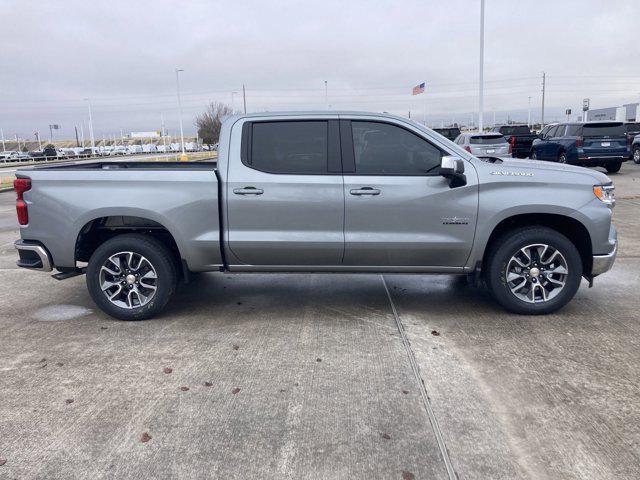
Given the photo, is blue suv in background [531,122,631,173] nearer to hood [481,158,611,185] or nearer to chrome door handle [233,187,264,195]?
hood [481,158,611,185]

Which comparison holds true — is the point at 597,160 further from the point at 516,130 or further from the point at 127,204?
the point at 127,204

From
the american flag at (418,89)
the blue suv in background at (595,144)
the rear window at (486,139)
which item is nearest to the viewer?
the blue suv in background at (595,144)

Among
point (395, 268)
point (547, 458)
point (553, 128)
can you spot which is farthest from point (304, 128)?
point (553, 128)

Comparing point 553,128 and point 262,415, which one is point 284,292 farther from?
point 553,128

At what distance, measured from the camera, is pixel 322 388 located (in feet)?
12.5

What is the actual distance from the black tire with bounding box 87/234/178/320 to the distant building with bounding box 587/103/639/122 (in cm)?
4732

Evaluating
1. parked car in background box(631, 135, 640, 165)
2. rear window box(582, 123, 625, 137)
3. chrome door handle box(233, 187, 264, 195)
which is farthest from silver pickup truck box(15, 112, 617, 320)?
parked car in background box(631, 135, 640, 165)

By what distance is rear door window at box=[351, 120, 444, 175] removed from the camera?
16.6 feet

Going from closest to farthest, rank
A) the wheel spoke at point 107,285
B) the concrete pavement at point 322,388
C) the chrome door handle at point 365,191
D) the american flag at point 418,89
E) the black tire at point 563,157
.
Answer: the concrete pavement at point 322,388, the chrome door handle at point 365,191, the wheel spoke at point 107,285, the black tire at point 563,157, the american flag at point 418,89

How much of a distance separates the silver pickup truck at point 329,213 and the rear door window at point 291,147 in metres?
0.01

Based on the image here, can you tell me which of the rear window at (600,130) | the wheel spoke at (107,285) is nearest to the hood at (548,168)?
the wheel spoke at (107,285)

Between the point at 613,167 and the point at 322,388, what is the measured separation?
19705 millimetres

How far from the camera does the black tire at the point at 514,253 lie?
504 centimetres

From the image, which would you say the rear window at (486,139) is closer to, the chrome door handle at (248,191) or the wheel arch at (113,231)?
the chrome door handle at (248,191)
